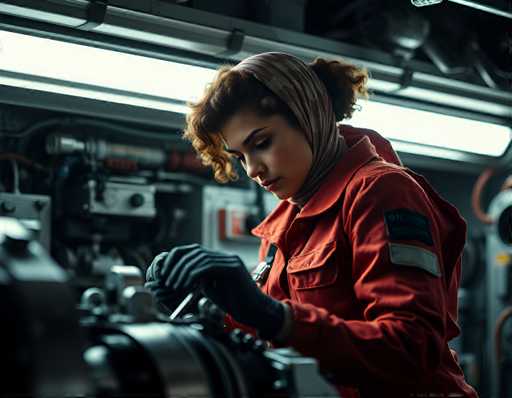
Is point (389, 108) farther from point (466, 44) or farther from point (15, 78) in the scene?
point (15, 78)

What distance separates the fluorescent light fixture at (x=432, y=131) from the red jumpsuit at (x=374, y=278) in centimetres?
165

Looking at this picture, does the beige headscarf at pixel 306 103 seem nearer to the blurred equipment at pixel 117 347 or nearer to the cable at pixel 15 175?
the blurred equipment at pixel 117 347

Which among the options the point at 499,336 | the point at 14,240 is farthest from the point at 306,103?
the point at 499,336

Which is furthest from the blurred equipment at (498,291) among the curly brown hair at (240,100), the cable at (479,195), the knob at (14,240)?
the knob at (14,240)

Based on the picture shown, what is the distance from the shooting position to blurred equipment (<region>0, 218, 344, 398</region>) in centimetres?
93

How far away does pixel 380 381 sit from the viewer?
5.11 feet

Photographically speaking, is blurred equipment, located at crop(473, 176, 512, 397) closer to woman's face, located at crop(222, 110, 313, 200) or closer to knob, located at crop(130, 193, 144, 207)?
knob, located at crop(130, 193, 144, 207)

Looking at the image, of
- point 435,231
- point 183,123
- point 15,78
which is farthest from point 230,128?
point 183,123

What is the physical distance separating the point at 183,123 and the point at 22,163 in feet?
2.59

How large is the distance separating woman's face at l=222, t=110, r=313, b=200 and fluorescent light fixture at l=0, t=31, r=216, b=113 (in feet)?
2.86

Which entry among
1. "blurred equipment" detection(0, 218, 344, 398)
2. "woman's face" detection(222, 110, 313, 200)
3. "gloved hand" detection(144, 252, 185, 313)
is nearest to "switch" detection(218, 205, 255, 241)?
"woman's face" detection(222, 110, 313, 200)

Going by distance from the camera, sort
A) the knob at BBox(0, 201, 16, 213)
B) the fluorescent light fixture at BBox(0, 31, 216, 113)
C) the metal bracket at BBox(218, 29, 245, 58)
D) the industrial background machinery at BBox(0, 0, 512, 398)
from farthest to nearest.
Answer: the knob at BBox(0, 201, 16, 213) → the metal bracket at BBox(218, 29, 245, 58) → the industrial background machinery at BBox(0, 0, 512, 398) → the fluorescent light fixture at BBox(0, 31, 216, 113)

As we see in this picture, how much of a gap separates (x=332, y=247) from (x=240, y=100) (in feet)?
1.40

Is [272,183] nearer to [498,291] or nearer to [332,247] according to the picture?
[332,247]
